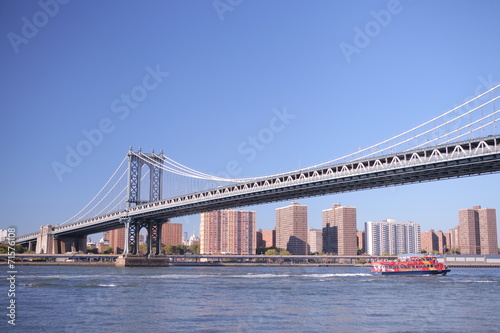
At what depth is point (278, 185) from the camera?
2505 inches

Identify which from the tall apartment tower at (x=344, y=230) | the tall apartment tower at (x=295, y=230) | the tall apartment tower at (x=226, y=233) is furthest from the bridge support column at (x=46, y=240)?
the tall apartment tower at (x=344, y=230)

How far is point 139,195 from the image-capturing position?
90375mm

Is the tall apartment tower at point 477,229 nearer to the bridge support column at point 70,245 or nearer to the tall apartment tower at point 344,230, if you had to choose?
the tall apartment tower at point 344,230

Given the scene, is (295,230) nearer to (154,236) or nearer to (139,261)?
(154,236)

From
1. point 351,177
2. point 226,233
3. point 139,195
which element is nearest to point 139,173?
point 139,195

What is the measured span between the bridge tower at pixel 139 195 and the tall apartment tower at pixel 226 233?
299 ft

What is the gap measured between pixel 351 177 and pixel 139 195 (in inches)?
1718

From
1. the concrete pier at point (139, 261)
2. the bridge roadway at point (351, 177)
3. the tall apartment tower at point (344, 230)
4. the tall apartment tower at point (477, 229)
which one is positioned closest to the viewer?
the bridge roadway at point (351, 177)

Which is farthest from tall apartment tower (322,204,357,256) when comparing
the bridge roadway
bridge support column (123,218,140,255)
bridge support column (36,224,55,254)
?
the bridge roadway

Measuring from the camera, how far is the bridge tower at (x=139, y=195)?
89.4 meters

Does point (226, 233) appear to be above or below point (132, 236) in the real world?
above

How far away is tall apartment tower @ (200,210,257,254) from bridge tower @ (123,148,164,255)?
91.1m

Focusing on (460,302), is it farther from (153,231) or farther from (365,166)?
(153,231)

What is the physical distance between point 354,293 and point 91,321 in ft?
65.5
